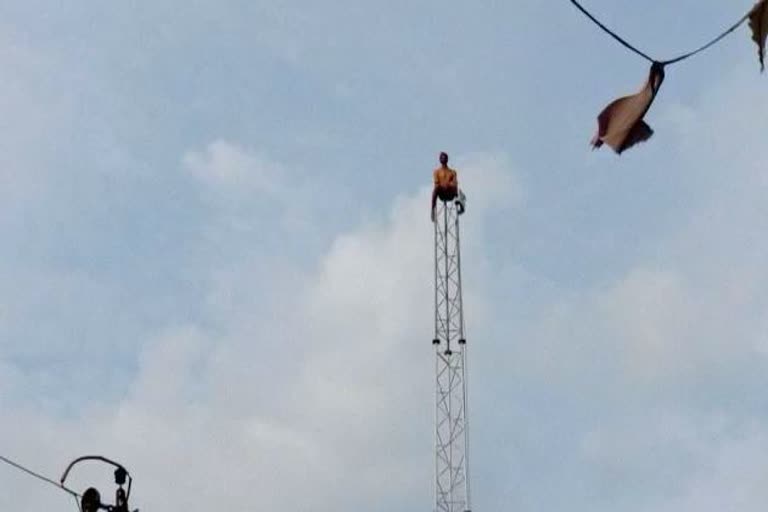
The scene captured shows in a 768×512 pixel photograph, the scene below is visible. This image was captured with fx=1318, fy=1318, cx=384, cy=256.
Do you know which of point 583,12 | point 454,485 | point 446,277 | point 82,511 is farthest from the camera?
point 446,277

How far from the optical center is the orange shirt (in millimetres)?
43781

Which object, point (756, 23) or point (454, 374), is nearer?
point (756, 23)

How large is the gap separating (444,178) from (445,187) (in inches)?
13.1

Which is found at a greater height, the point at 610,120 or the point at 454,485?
the point at 454,485

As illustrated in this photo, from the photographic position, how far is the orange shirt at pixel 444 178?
43.8m

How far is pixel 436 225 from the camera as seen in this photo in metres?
43.9

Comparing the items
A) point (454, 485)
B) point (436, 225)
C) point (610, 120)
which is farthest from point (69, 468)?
point (436, 225)

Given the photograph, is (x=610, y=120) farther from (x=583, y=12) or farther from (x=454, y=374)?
(x=454, y=374)

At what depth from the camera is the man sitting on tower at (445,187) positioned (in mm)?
43781

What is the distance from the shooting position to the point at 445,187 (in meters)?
43.8

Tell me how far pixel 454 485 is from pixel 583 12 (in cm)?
3028

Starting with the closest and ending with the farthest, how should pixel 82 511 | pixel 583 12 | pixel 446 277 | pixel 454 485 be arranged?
pixel 583 12 < pixel 82 511 < pixel 454 485 < pixel 446 277

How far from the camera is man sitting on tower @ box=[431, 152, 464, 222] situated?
43.8 meters

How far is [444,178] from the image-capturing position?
4391 centimetres
